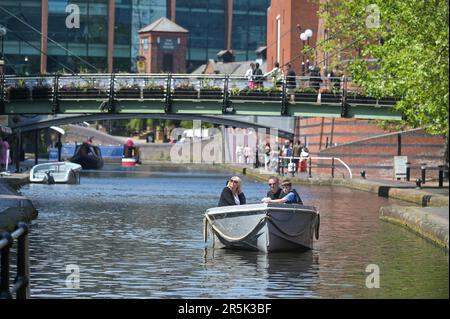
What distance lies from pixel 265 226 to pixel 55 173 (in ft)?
124

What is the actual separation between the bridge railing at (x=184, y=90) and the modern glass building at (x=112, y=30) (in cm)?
6952

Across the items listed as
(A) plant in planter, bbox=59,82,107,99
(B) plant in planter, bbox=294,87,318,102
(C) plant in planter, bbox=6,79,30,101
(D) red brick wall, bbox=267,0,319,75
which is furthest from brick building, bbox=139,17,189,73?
(B) plant in planter, bbox=294,87,318,102

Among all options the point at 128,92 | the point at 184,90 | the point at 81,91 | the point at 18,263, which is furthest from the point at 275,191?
the point at 81,91

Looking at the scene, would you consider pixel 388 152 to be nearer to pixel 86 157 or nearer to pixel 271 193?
pixel 86 157

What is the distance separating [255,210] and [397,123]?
35.9 metres

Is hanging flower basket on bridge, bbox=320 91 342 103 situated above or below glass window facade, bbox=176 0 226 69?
below

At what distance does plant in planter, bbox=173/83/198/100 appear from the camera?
6065 cm

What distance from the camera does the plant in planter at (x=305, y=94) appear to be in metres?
59.8

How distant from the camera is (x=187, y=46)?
539 feet

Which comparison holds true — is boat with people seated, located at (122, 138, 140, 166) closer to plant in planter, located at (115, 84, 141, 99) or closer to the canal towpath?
the canal towpath

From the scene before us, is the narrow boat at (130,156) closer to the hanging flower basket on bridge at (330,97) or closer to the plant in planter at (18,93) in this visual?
the plant in planter at (18,93)

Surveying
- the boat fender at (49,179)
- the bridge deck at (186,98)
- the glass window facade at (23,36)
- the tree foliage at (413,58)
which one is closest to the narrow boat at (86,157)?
the bridge deck at (186,98)

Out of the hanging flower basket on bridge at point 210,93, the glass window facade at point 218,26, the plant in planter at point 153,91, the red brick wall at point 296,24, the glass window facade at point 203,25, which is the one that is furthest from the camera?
the glass window facade at point 203,25
